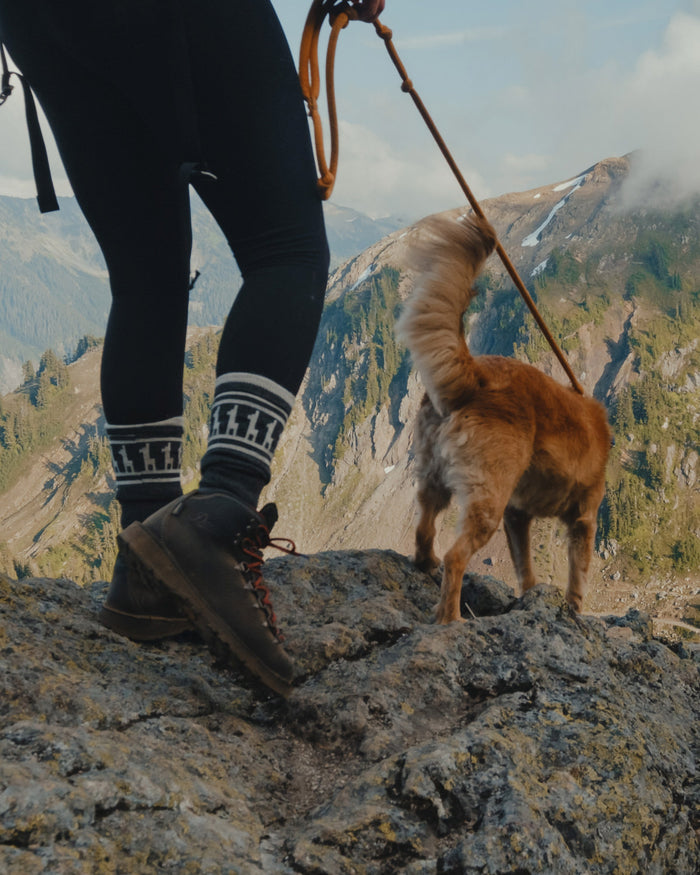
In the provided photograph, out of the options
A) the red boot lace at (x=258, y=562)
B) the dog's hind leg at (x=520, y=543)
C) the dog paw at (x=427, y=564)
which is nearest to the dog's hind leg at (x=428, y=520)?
the dog paw at (x=427, y=564)

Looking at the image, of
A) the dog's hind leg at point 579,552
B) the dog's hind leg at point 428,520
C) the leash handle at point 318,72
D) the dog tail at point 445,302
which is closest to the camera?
the leash handle at point 318,72

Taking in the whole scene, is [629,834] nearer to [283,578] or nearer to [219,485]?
[219,485]

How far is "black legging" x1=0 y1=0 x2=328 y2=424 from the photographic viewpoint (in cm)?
240

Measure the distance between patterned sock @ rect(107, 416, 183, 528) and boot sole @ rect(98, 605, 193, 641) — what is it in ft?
1.34

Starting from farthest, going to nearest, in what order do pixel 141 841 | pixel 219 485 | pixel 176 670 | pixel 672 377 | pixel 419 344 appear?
pixel 672 377, pixel 419 344, pixel 176 670, pixel 219 485, pixel 141 841

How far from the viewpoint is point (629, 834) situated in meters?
2.29

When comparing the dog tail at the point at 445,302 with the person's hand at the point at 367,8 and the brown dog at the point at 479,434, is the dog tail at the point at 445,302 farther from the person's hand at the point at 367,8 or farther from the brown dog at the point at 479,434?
the person's hand at the point at 367,8

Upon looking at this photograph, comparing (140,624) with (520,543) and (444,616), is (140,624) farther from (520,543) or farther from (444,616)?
(520,543)

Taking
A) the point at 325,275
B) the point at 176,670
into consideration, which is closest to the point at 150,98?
the point at 325,275

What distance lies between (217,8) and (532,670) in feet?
9.55

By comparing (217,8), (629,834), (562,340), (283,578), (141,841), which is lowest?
(629,834)

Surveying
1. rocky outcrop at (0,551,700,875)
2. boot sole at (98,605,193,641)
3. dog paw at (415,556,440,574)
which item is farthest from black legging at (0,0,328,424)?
dog paw at (415,556,440,574)

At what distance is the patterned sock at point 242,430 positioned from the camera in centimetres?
257

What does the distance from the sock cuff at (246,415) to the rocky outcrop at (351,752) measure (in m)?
1.01
